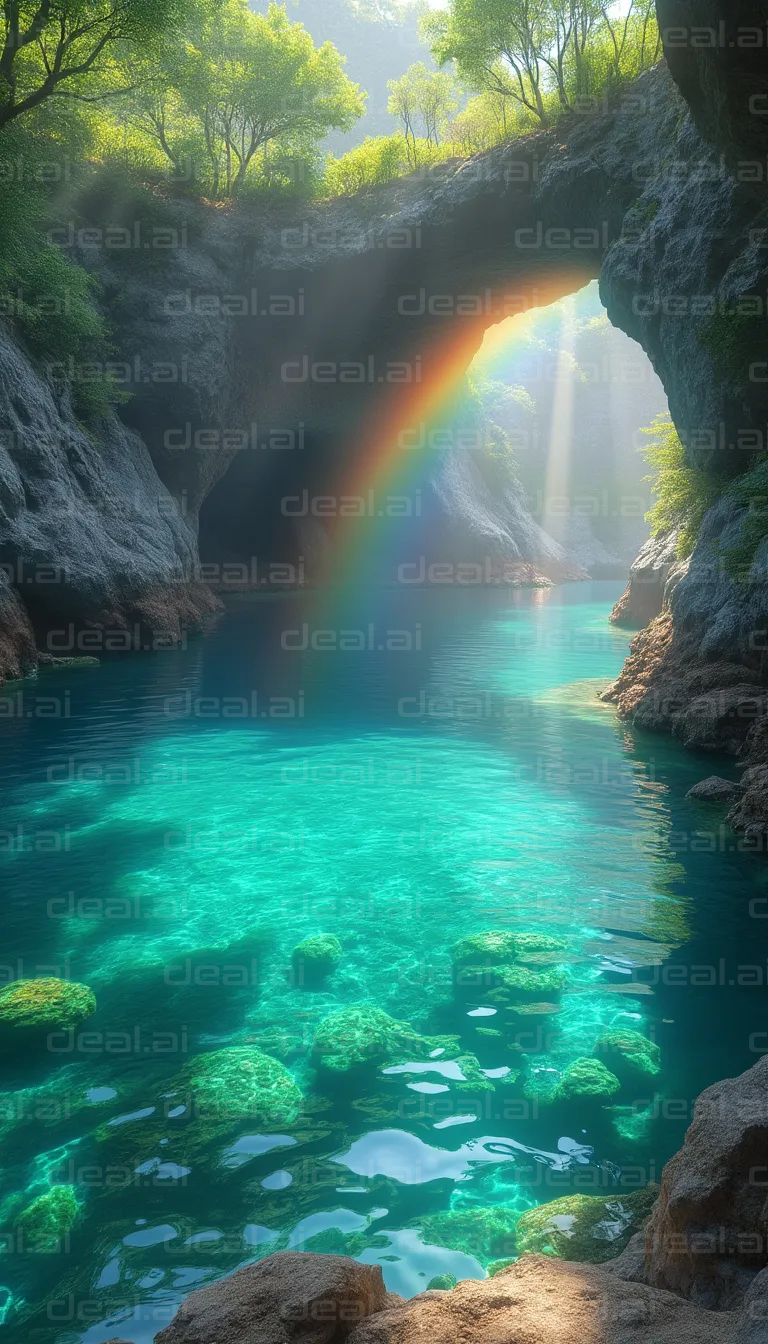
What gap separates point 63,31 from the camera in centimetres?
1916

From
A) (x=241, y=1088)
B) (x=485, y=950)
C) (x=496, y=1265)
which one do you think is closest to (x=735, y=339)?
(x=485, y=950)

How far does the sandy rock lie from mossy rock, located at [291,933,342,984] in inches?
251

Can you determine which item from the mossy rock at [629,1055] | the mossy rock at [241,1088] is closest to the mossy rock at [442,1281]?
the mossy rock at [241,1088]

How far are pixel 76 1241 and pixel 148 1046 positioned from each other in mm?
1859

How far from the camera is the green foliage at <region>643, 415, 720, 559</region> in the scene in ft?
63.0

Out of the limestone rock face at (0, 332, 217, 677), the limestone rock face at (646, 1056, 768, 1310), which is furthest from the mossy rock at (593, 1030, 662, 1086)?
the limestone rock face at (0, 332, 217, 677)

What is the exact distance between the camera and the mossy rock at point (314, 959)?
7320 millimetres

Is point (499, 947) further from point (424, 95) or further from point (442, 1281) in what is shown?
point (424, 95)

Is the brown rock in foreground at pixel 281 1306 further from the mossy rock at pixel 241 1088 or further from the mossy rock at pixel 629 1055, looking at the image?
the mossy rock at pixel 629 1055

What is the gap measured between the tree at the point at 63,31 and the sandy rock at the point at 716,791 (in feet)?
67.4

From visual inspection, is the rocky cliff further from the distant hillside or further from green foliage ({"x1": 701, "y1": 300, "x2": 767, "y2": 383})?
the distant hillside

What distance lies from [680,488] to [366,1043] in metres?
18.3

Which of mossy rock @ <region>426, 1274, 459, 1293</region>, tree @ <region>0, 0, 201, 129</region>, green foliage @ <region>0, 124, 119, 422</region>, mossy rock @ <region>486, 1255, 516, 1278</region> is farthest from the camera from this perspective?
green foliage @ <region>0, 124, 119, 422</region>

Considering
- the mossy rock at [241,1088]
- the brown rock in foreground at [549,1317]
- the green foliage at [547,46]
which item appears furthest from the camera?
the green foliage at [547,46]
